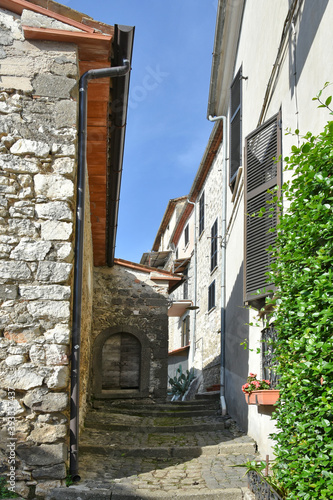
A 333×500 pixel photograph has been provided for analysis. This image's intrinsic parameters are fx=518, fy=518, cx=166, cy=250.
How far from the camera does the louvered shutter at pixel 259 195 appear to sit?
16.8ft

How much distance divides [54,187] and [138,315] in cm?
598

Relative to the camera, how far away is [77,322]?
455cm

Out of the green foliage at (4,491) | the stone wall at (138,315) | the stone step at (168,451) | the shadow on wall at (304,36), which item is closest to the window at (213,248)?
the stone wall at (138,315)

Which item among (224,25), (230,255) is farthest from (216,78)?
(230,255)

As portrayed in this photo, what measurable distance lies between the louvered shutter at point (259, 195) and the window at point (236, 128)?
7.31 ft

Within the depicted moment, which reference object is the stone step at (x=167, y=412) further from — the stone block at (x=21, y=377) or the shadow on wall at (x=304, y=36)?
the shadow on wall at (x=304, y=36)

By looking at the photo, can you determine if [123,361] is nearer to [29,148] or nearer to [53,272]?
[53,272]

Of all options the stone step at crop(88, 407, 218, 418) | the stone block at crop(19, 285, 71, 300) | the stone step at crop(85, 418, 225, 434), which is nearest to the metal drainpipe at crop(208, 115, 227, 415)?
the stone step at crop(88, 407, 218, 418)

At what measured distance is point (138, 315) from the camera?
33.9ft

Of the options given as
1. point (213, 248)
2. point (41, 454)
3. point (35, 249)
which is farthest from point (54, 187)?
point (213, 248)

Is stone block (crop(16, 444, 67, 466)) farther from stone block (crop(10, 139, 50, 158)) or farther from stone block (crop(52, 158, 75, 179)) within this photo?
stone block (crop(10, 139, 50, 158))

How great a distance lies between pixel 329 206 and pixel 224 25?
A: 23.7ft

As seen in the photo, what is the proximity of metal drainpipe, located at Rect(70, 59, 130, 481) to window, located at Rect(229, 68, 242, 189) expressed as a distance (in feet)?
11.4

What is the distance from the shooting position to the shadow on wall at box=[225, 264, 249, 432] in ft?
22.9
